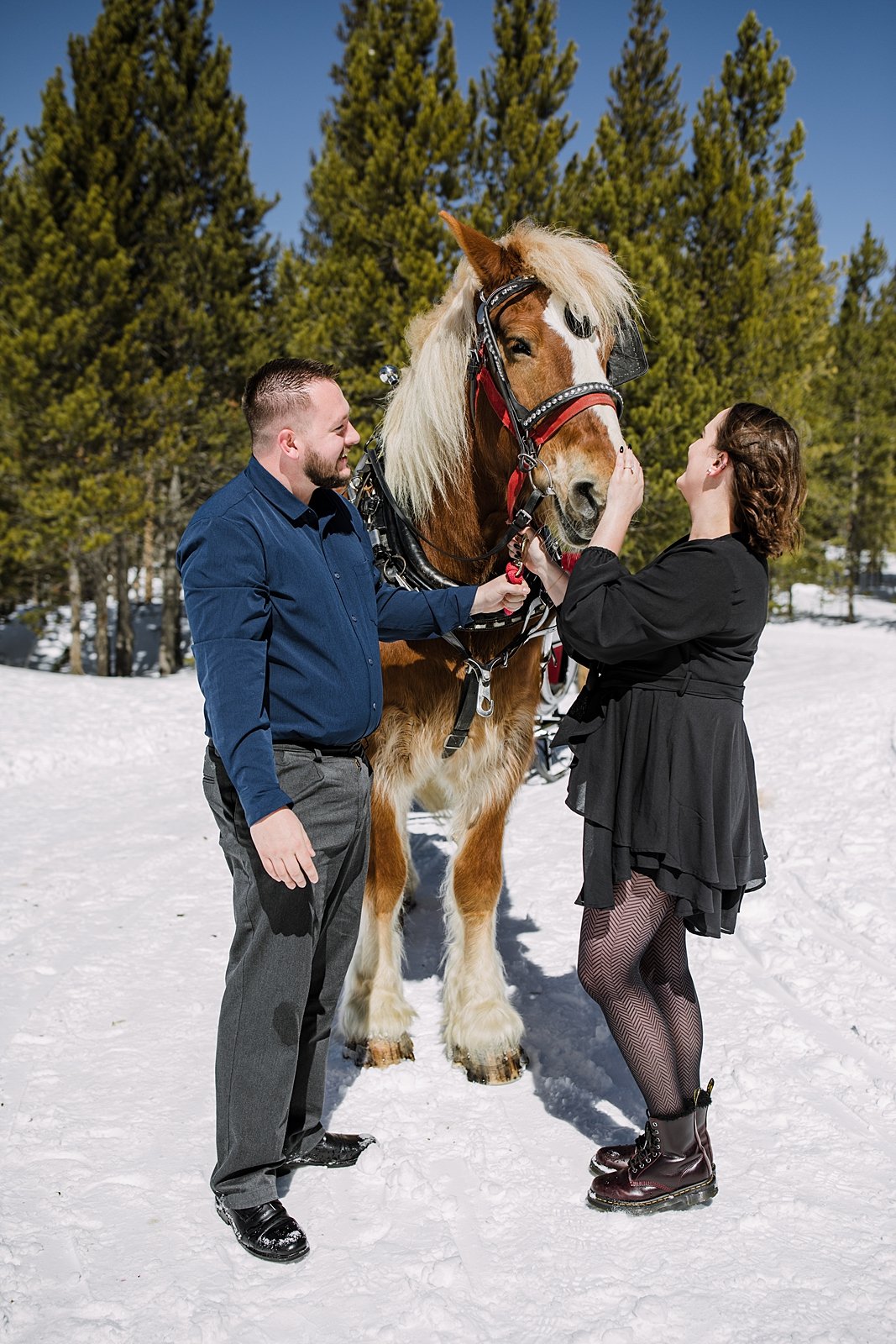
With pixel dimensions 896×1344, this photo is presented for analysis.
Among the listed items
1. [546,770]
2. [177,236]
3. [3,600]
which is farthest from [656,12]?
[546,770]

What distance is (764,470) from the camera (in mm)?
1913

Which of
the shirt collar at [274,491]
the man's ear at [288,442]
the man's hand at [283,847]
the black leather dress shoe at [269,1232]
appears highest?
the man's ear at [288,442]

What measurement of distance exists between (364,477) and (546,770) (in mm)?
3110

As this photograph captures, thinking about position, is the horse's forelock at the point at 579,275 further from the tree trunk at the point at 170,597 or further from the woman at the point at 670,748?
the tree trunk at the point at 170,597

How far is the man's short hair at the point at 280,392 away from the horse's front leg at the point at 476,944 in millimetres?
1591

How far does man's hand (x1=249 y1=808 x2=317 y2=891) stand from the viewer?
1805mm

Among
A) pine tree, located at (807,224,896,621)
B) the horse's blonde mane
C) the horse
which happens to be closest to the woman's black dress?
the horse

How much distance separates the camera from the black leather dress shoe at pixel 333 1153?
232 centimetres

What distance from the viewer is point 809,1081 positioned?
273 cm

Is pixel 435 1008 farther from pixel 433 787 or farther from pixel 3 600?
pixel 3 600

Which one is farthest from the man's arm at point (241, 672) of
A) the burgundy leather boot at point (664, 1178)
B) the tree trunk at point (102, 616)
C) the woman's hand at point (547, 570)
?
the tree trunk at point (102, 616)

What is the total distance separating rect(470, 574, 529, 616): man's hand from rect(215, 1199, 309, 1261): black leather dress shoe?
1631 millimetres

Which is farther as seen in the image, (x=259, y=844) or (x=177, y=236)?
(x=177, y=236)

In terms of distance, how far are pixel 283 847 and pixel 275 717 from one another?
13.4 inches
